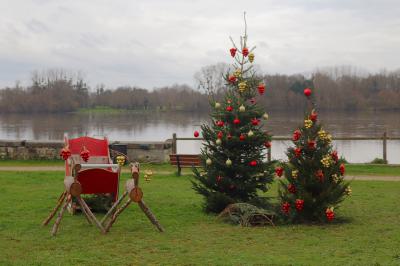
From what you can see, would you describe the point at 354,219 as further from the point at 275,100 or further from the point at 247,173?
the point at 275,100

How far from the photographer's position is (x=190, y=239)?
7910mm

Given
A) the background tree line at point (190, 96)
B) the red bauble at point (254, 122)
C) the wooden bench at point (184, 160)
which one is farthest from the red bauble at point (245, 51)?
the background tree line at point (190, 96)

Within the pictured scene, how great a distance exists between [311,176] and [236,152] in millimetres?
1631

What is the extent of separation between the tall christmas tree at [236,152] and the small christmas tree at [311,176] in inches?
37.3

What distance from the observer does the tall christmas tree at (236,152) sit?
10227mm

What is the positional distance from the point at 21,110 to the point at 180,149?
45.1m

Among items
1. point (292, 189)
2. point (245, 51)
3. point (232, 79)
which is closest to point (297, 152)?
point (292, 189)

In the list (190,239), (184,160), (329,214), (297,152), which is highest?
(297,152)

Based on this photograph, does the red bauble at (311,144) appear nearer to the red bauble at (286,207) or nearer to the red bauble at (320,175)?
the red bauble at (320,175)

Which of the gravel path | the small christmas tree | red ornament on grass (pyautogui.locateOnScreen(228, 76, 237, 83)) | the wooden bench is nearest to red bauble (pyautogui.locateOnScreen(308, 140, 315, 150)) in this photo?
the small christmas tree

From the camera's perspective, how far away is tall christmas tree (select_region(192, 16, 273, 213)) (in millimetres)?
10227

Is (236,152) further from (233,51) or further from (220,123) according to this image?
(233,51)

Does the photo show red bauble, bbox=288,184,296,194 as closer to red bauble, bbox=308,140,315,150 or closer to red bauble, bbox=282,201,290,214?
red bauble, bbox=282,201,290,214

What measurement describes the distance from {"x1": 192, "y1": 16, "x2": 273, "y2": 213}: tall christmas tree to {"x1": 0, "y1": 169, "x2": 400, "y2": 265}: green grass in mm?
607
